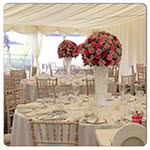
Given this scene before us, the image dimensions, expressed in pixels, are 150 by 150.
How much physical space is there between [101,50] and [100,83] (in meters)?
0.32

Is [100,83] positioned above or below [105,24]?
below

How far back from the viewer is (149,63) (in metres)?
1.16

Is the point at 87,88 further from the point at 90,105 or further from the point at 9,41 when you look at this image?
the point at 9,41

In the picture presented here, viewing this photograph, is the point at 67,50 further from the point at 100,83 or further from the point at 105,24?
the point at 105,24

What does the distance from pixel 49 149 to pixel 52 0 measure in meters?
0.72

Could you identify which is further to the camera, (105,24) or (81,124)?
(105,24)

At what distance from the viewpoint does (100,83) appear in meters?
2.20

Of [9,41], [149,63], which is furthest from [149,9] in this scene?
[9,41]

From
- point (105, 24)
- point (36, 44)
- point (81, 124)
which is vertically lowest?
point (81, 124)

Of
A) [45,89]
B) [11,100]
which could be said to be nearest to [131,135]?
[11,100]

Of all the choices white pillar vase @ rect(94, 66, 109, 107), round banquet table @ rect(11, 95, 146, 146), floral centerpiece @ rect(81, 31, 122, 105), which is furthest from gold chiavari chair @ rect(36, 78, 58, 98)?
floral centerpiece @ rect(81, 31, 122, 105)

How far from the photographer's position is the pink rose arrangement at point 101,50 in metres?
2.03

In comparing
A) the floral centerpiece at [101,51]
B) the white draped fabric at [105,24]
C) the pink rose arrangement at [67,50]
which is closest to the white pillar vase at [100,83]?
the floral centerpiece at [101,51]

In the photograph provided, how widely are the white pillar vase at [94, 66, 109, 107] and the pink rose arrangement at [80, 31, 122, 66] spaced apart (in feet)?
0.30
